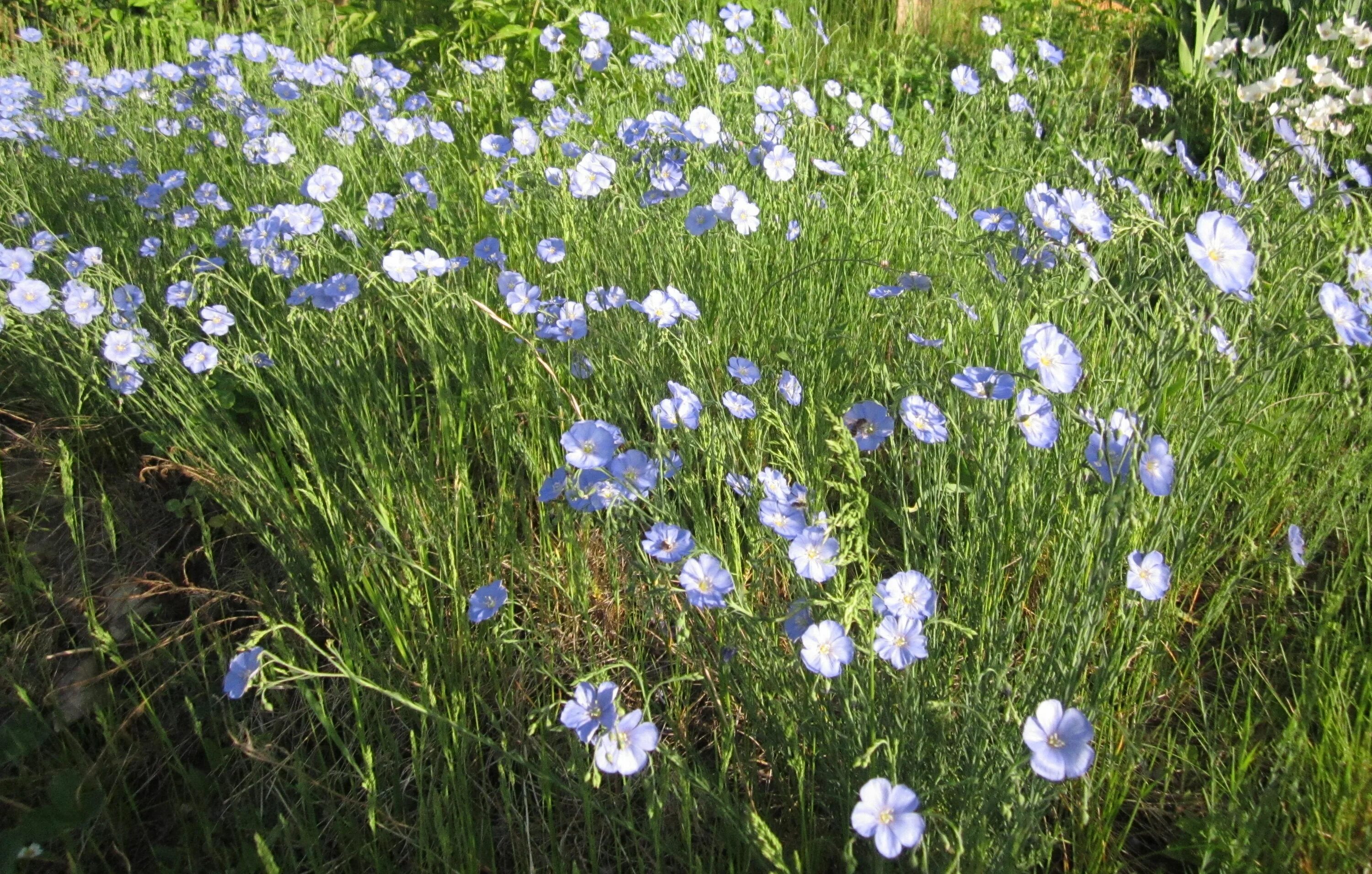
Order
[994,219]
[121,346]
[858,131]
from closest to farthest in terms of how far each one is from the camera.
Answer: [121,346] → [994,219] → [858,131]

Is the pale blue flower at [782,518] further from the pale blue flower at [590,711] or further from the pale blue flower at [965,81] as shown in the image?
the pale blue flower at [965,81]

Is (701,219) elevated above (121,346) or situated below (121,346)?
above

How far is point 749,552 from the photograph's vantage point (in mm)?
1957

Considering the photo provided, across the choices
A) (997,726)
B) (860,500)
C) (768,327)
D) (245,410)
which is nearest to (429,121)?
(245,410)

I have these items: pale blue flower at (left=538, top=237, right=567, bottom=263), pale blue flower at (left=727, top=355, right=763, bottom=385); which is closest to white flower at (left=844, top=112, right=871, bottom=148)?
pale blue flower at (left=538, top=237, right=567, bottom=263)

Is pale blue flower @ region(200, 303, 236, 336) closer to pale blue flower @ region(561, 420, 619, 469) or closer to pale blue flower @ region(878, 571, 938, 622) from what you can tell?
pale blue flower @ region(561, 420, 619, 469)

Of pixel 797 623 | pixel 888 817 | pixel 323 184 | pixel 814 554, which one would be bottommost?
pixel 888 817

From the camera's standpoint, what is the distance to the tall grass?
1383 mm

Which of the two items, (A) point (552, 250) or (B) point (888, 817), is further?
(A) point (552, 250)

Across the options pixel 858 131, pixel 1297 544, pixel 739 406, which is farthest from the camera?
pixel 858 131

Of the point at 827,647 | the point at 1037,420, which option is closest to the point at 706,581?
the point at 827,647

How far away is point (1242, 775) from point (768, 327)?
4.40 ft

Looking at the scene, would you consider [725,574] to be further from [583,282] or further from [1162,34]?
[1162,34]

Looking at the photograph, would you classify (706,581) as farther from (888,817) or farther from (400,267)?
(400,267)
